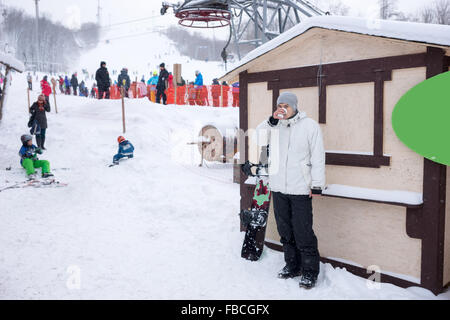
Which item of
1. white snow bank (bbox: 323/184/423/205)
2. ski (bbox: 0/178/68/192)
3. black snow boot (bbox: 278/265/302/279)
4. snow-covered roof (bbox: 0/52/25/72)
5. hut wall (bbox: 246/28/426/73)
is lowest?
black snow boot (bbox: 278/265/302/279)

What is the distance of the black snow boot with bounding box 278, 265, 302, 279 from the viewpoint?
4.09m

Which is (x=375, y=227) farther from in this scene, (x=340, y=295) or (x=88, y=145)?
(x=88, y=145)

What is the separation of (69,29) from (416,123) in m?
107

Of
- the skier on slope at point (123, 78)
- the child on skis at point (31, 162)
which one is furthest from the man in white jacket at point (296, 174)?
the skier on slope at point (123, 78)

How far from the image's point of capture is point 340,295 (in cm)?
370

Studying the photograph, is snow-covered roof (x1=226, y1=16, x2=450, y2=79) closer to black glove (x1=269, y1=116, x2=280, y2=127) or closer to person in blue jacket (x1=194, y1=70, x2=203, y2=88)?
black glove (x1=269, y1=116, x2=280, y2=127)

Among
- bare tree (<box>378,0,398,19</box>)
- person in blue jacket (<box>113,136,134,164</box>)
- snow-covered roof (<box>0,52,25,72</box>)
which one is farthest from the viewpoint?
bare tree (<box>378,0,398,19</box>)

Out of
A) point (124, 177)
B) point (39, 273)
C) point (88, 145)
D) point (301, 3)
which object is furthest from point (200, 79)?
point (39, 273)

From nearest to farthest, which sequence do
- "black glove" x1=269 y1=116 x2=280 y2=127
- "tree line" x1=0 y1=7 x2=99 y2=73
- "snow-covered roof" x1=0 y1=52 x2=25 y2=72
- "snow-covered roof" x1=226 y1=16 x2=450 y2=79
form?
"snow-covered roof" x1=226 y1=16 x2=450 y2=79
"black glove" x1=269 y1=116 x2=280 y2=127
"snow-covered roof" x1=0 y1=52 x2=25 y2=72
"tree line" x1=0 y1=7 x2=99 y2=73

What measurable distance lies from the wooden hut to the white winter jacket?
1.89 feet

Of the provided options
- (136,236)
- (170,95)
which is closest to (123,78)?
(170,95)

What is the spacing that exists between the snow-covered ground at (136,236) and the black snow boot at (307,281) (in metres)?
0.07

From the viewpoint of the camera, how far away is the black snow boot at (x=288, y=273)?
13.4 ft

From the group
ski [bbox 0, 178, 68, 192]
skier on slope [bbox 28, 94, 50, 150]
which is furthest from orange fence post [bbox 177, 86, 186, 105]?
ski [bbox 0, 178, 68, 192]
